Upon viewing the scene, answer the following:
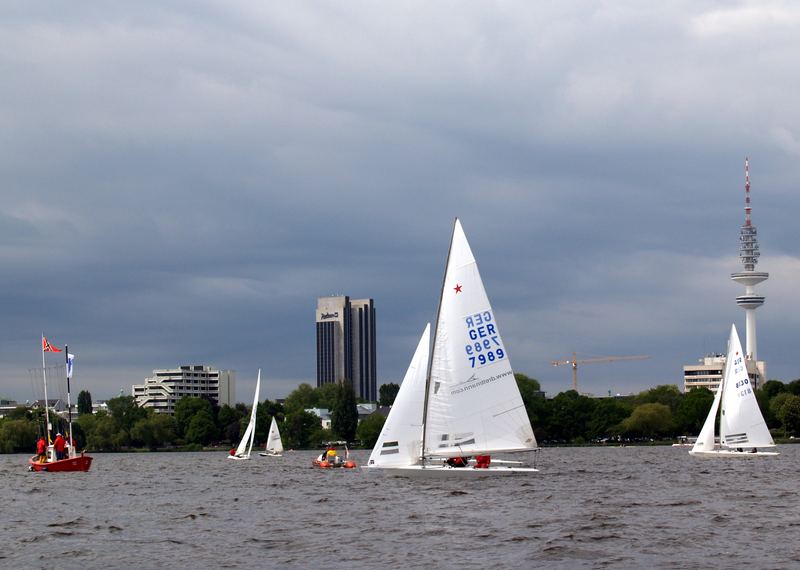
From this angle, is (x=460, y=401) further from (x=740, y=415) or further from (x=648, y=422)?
(x=648, y=422)

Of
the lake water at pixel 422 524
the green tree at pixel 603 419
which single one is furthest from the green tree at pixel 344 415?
the lake water at pixel 422 524

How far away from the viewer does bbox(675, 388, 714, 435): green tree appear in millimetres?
187750

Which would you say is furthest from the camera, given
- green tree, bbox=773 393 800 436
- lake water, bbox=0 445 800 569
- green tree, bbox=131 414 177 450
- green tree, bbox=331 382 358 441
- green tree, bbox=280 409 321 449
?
green tree, bbox=331 382 358 441

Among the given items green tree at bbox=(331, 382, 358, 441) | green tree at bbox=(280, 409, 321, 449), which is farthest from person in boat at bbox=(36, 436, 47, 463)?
green tree at bbox=(331, 382, 358, 441)

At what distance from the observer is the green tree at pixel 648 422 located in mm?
184625

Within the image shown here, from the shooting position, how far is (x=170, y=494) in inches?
2403

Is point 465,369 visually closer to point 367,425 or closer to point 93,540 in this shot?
point 93,540

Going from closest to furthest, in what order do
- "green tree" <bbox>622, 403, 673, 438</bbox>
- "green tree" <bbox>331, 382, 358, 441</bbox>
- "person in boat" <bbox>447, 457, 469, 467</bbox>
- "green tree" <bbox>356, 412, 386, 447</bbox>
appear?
1. "person in boat" <bbox>447, 457, 469, 467</bbox>
2. "green tree" <bbox>622, 403, 673, 438</bbox>
3. "green tree" <bbox>356, 412, 386, 447</bbox>
4. "green tree" <bbox>331, 382, 358, 441</bbox>

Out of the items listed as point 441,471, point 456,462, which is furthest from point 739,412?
point 441,471

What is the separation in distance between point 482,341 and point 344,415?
142 metres

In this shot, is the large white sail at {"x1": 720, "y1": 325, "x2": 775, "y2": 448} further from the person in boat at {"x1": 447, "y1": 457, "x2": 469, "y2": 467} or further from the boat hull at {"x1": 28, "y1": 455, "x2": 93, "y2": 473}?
the boat hull at {"x1": 28, "y1": 455, "x2": 93, "y2": 473}

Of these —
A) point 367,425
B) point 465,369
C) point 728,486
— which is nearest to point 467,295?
point 465,369

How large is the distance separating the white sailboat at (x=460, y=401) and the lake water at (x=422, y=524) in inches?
58.4

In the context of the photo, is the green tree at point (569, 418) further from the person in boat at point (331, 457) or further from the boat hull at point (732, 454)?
the person in boat at point (331, 457)
